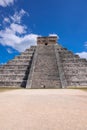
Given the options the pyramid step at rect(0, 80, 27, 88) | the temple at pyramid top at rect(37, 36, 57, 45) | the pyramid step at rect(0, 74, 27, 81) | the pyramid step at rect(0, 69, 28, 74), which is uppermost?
the temple at pyramid top at rect(37, 36, 57, 45)

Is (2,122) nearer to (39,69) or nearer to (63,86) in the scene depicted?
(63,86)

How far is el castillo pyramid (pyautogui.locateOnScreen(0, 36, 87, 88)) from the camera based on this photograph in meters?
19.7

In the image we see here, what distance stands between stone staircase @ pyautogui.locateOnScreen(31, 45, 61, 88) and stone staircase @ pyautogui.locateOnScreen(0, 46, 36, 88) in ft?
5.16

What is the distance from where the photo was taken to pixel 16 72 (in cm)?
2300

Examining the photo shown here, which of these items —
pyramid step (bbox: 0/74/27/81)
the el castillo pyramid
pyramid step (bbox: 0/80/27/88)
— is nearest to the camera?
the el castillo pyramid

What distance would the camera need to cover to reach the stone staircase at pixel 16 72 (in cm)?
2075

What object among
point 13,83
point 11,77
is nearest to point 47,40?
point 11,77

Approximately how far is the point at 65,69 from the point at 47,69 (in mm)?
2835

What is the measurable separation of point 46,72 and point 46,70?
0.52 metres

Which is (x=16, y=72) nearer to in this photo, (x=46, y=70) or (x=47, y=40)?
(x=46, y=70)

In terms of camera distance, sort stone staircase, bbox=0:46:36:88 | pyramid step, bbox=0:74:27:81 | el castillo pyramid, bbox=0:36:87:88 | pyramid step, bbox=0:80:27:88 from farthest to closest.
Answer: pyramid step, bbox=0:74:27:81 < stone staircase, bbox=0:46:36:88 < pyramid step, bbox=0:80:27:88 < el castillo pyramid, bbox=0:36:87:88

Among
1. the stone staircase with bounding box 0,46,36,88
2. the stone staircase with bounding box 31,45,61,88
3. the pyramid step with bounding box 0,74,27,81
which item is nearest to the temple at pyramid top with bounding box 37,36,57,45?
the stone staircase with bounding box 31,45,61,88

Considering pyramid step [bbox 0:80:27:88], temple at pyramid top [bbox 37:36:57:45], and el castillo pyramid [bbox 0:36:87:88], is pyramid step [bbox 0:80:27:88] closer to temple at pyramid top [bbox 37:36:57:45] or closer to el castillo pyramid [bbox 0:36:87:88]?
el castillo pyramid [bbox 0:36:87:88]

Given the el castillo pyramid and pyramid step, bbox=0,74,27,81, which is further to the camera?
pyramid step, bbox=0,74,27,81
